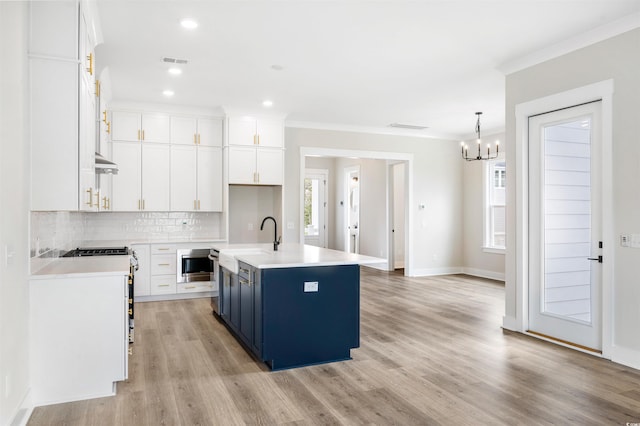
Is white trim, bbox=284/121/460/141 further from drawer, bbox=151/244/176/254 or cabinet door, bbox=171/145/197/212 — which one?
drawer, bbox=151/244/176/254

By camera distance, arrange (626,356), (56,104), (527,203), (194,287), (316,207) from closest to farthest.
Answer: (56,104) → (626,356) → (527,203) → (194,287) → (316,207)

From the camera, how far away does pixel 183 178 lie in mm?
6645

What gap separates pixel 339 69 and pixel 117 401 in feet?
12.4

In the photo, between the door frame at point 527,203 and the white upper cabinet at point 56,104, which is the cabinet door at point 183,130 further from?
the door frame at point 527,203

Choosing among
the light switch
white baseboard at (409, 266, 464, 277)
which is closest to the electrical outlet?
the light switch

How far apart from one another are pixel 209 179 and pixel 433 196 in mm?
4390

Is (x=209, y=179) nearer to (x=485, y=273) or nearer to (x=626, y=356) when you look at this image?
(x=485, y=273)

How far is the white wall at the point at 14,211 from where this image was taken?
7.69 ft

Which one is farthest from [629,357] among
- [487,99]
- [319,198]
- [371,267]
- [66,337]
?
[319,198]

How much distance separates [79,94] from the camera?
117 inches

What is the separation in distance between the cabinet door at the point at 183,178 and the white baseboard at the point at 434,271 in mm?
4378

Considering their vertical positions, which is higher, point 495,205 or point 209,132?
point 209,132

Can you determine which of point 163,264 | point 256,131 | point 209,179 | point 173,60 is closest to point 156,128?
point 209,179

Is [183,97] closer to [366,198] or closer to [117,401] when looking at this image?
[117,401]
